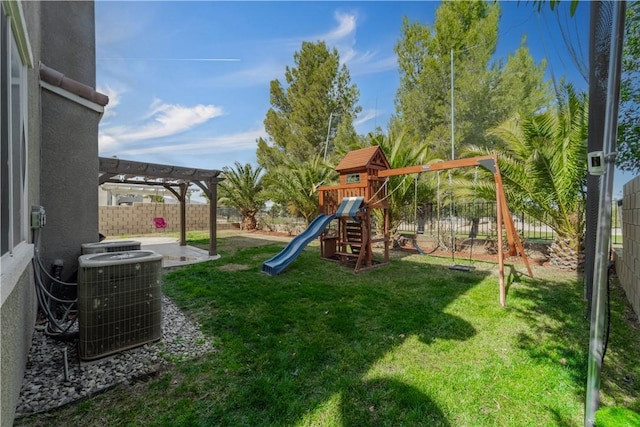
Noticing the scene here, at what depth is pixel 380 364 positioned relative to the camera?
8.91ft

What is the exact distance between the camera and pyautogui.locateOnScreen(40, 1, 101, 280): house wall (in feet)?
11.6

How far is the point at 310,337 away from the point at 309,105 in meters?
21.0

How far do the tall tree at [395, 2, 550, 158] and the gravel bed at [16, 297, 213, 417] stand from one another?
45.3ft

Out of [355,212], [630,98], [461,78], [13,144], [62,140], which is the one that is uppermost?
[461,78]

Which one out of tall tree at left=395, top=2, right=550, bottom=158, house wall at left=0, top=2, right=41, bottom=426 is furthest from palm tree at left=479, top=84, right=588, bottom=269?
house wall at left=0, top=2, right=41, bottom=426

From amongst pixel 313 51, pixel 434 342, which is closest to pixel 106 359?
pixel 434 342

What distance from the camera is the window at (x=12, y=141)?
176cm

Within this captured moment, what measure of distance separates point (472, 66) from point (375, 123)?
261 inches

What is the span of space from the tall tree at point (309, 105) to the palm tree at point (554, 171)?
1546 centimetres

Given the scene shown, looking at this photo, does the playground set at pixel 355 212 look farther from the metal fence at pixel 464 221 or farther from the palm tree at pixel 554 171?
the metal fence at pixel 464 221

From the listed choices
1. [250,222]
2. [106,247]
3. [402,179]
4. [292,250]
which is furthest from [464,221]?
[106,247]

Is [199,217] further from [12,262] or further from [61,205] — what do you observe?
[12,262]

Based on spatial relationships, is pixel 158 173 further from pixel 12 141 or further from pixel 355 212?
pixel 12 141

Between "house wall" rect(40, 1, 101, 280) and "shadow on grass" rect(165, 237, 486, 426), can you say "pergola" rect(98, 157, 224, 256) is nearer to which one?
"house wall" rect(40, 1, 101, 280)
